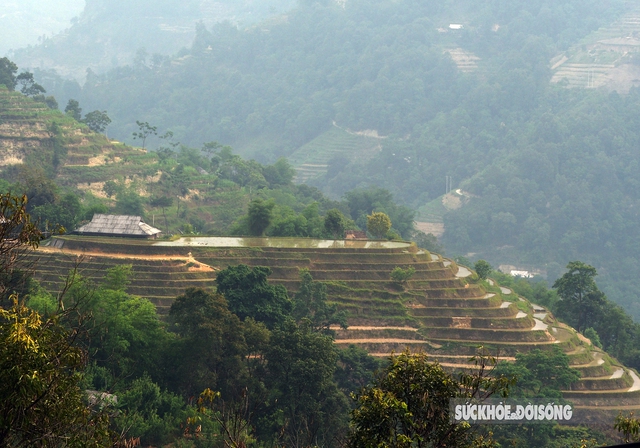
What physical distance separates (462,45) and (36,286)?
382 ft

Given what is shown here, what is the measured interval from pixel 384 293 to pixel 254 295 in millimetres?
7134

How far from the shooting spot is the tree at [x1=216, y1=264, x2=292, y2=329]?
33.4 metres

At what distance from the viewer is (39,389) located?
36.1 feet

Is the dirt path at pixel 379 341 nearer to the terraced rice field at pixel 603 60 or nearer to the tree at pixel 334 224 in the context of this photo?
the tree at pixel 334 224

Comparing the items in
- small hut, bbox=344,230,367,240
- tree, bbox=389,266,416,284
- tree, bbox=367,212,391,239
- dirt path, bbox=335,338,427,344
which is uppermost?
tree, bbox=367,212,391,239

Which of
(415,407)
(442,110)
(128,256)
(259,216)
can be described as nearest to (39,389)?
(415,407)

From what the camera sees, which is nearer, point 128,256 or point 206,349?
point 206,349

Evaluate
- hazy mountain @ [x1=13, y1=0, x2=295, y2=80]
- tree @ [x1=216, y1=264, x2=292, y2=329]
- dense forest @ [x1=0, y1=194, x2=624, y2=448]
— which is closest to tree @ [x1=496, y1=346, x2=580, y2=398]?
dense forest @ [x1=0, y1=194, x2=624, y2=448]

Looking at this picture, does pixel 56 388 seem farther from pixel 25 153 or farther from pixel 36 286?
pixel 25 153

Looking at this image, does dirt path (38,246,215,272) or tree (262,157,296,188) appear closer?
dirt path (38,246,215,272)

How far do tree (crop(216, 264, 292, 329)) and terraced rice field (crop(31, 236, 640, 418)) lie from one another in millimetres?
2923

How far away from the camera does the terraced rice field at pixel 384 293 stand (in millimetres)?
35844

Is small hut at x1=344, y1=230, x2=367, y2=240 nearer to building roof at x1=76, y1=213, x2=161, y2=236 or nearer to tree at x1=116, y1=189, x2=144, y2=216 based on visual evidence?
building roof at x1=76, y1=213, x2=161, y2=236

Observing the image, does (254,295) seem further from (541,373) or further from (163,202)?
(163,202)
